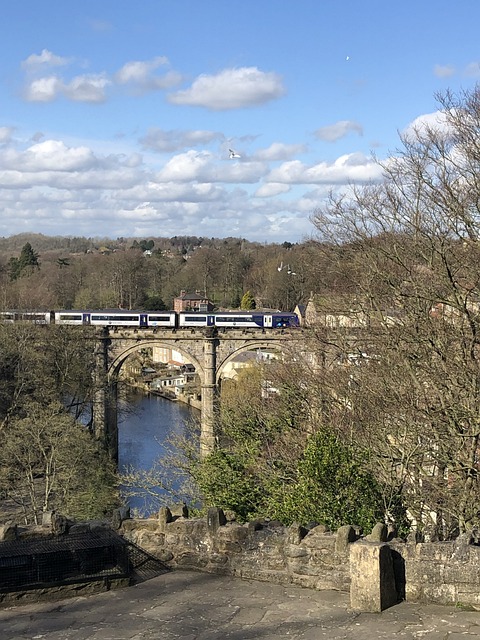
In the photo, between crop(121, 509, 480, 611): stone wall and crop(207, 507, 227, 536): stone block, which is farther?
crop(207, 507, 227, 536): stone block

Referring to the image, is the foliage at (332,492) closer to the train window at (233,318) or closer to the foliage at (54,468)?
the foliage at (54,468)

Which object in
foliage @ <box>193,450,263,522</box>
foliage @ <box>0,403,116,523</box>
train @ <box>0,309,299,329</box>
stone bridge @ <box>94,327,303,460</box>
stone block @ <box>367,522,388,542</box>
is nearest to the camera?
stone block @ <box>367,522,388,542</box>

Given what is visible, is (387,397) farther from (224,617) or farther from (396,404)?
(224,617)

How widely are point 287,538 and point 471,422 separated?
239 inches

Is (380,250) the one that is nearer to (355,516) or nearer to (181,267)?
(355,516)

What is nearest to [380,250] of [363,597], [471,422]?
[471,422]

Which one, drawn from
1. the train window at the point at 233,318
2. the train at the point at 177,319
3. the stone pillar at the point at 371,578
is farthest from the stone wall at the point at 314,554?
the train window at the point at 233,318

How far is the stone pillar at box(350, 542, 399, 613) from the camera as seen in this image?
7.20 meters

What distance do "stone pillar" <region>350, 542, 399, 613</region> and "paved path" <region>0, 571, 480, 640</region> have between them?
9 centimetres

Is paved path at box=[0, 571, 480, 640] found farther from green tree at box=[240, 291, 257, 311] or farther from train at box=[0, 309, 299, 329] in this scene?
green tree at box=[240, 291, 257, 311]

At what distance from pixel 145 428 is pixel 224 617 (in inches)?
1558

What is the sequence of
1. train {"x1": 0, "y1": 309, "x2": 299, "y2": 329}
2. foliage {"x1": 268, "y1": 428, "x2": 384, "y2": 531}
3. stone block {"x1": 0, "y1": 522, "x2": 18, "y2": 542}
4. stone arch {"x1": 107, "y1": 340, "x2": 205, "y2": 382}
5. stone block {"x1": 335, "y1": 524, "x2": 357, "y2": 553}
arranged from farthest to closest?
train {"x1": 0, "y1": 309, "x2": 299, "y2": 329} < stone arch {"x1": 107, "y1": 340, "x2": 205, "y2": 382} < foliage {"x1": 268, "y1": 428, "x2": 384, "y2": 531} < stone block {"x1": 0, "y1": 522, "x2": 18, "y2": 542} < stone block {"x1": 335, "y1": 524, "x2": 357, "y2": 553}

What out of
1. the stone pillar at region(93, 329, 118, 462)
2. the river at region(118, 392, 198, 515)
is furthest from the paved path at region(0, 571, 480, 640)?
the stone pillar at region(93, 329, 118, 462)

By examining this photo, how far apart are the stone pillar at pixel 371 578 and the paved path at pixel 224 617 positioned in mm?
95
